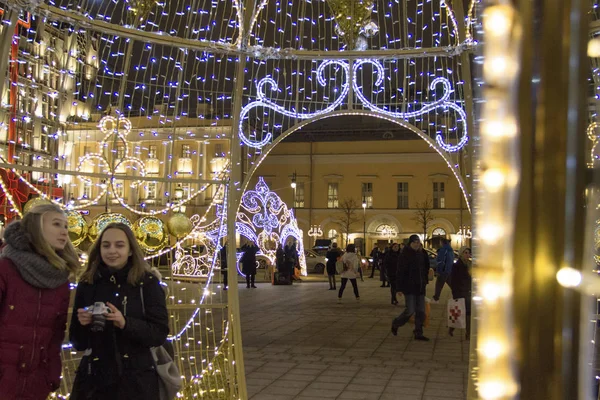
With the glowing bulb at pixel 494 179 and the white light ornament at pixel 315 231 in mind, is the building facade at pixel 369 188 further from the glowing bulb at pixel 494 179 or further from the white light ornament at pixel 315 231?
the glowing bulb at pixel 494 179

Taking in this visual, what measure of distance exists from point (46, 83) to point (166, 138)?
1567 millimetres

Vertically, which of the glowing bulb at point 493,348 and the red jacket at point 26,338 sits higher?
the glowing bulb at point 493,348

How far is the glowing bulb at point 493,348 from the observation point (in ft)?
5.75

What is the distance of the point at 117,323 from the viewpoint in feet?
10.5

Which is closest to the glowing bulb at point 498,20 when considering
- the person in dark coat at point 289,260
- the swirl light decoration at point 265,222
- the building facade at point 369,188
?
the person in dark coat at point 289,260

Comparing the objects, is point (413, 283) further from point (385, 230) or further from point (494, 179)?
point (385, 230)

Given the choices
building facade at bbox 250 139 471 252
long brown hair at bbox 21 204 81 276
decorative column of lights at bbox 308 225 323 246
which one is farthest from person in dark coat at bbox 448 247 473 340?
decorative column of lights at bbox 308 225 323 246

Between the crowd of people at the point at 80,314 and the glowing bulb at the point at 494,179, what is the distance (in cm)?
210

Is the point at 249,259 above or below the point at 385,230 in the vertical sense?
below

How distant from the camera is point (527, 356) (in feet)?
5.59

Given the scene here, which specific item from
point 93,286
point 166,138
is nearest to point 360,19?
point 166,138

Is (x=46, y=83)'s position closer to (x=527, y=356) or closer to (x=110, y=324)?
(x=110, y=324)

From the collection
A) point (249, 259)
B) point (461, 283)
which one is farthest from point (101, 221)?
point (249, 259)

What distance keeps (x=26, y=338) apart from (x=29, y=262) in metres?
0.39
